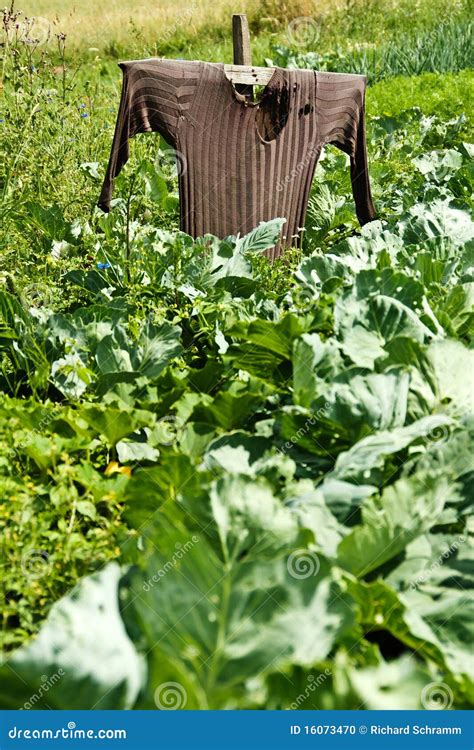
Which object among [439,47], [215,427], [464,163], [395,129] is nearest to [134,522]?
[215,427]

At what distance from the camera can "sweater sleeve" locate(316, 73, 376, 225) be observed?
163 inches

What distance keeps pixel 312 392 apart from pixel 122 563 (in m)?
0.69
